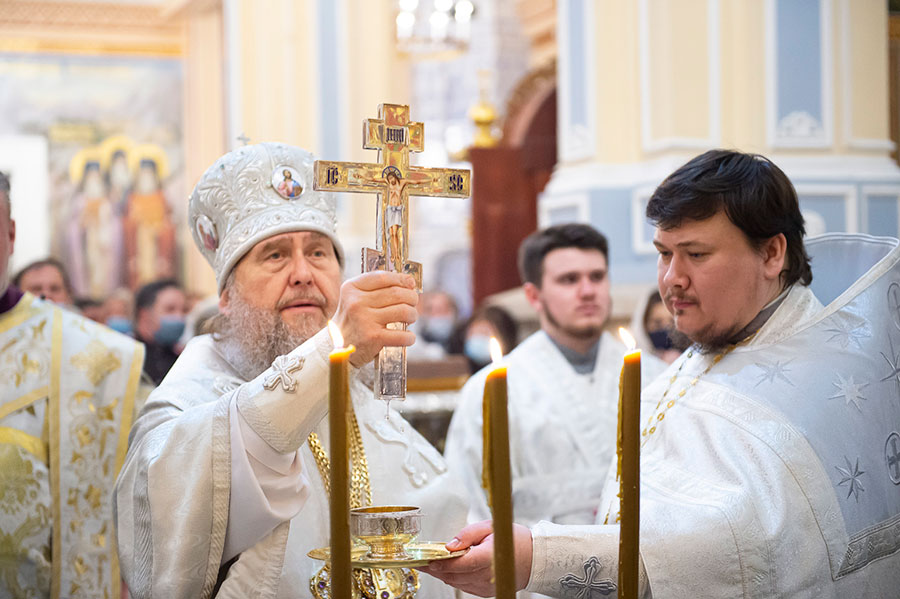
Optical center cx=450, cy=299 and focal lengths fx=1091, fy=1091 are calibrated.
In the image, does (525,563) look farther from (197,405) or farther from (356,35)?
(356,35)

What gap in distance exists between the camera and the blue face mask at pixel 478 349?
7.30m

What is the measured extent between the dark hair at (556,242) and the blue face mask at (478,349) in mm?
2467

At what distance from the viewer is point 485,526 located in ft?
6.95

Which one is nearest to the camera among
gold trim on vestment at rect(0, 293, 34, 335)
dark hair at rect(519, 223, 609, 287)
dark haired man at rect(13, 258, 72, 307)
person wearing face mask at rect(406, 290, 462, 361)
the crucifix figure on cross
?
the crucifix figure on cross

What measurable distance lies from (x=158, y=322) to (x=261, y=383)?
187 inches

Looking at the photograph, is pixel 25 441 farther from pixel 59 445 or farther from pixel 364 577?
pixel 364 577

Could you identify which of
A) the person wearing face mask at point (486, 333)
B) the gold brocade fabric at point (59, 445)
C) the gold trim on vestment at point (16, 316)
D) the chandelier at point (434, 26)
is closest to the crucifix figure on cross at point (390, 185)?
the gold brocade fabric at point (59, 445)

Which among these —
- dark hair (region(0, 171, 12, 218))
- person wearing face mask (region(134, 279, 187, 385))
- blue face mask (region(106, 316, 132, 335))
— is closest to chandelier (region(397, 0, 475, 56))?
blue face mask (region(106, 316, 132, 335))

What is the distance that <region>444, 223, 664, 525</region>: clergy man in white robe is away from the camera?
4336 millimetres

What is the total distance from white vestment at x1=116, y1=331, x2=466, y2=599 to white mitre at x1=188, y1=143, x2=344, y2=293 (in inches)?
17.8

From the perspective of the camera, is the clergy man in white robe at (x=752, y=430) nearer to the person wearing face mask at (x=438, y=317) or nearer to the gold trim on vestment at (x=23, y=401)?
the gold trim on vestment at (x=23, y=401)

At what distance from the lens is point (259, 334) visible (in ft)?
8.77

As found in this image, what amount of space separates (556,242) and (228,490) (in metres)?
2.67

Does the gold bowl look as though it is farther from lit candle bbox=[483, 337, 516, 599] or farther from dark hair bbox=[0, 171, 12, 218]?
dark hair bbox=[0, 171, 12, 218]
